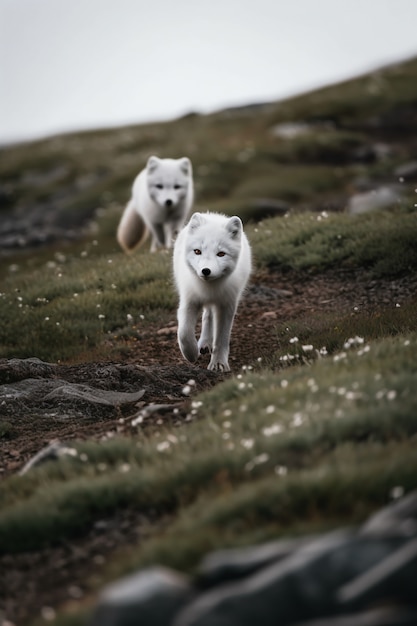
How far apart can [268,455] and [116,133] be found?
71035 mm

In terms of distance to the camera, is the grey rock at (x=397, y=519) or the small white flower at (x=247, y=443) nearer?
the grey rock at (x=397, y=519)

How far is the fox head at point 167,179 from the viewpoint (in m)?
17.2

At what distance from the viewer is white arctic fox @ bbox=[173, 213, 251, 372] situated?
939 cm

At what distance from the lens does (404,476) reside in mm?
4809

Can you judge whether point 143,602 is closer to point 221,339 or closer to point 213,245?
point 213,245

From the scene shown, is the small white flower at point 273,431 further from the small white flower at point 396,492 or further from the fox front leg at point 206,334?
the fox front leg at point 206,334

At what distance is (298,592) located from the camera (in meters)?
3.68

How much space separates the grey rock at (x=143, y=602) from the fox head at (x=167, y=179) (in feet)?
44.7

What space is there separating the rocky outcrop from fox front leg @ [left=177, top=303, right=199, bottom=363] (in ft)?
19.9

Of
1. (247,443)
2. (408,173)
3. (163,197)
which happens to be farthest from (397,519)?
(408,173)

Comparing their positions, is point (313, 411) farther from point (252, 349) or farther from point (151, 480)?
point (252, 349)

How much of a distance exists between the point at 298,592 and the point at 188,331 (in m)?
6.40

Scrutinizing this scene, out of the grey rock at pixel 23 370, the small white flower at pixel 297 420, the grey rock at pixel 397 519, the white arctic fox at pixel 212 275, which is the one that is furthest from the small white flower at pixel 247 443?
the grey rock at pixel 23 370

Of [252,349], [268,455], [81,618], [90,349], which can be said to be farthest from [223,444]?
[90,349]
